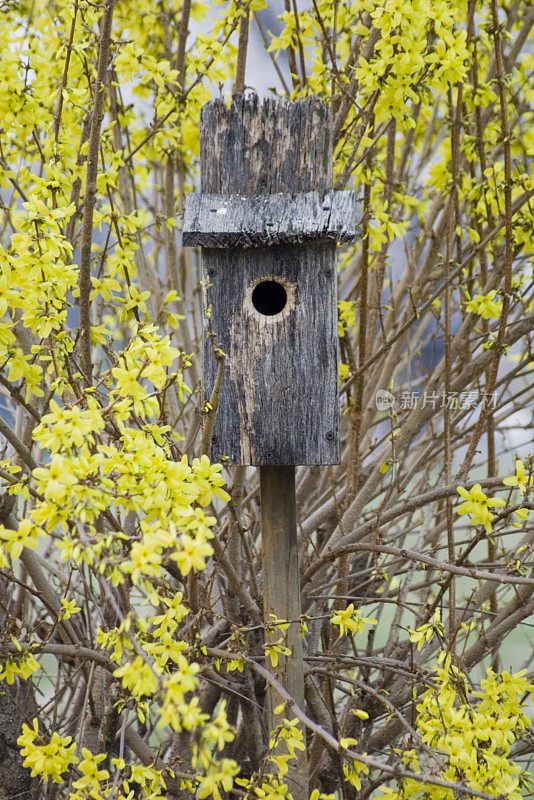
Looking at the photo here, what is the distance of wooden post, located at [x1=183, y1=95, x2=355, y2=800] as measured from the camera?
2283 mm

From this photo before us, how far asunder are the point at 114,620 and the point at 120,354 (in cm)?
149

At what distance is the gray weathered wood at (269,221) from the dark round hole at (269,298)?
190 millimetres

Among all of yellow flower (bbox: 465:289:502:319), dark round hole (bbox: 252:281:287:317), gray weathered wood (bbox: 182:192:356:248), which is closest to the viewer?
gray weathered wood (bbox: 182:192:356:248)

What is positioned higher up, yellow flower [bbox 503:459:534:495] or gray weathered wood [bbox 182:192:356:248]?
gray weathered wood [bbox 182:192:356:248]

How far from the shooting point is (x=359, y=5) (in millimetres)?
2850

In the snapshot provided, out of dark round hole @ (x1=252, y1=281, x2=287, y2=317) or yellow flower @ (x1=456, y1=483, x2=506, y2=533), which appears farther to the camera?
dark round hole @ (x1=252, y1=281, x2=287, y2=317)

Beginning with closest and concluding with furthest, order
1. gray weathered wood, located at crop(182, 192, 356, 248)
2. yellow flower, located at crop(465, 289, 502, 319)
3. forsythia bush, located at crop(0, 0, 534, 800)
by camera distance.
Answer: forsythia bush, located at crop(0, 0, 534, 800)
gray weathered wood, located at crop(182, 192, 356, 248)
yellow flower, located at crop(465, 289, 502, 319)

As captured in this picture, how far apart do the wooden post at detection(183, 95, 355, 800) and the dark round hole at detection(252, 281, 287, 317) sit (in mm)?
72

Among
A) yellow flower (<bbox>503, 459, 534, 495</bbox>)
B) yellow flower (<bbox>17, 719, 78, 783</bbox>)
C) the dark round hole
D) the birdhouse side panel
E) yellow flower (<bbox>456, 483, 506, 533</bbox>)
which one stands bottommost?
yellow flower (<bbox>17, 719, 78, 783</bbox>)

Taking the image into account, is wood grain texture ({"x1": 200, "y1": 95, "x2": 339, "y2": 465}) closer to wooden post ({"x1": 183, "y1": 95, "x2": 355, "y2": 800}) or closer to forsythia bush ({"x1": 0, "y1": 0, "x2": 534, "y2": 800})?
wooden post ({"x1": 183, "y1": 95, "x2": 355, "y2": 800})

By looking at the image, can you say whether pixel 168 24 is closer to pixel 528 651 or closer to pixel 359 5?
pixel 359 5

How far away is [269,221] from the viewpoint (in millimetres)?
2238

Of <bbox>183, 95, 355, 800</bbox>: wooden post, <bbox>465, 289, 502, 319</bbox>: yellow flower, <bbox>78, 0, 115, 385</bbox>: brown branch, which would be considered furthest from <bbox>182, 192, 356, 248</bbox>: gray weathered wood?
<bbox>465, 289, 502, 319</bbox>: yellow flower

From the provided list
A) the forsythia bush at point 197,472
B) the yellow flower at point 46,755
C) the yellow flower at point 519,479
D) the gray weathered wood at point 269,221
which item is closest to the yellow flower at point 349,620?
the forsythia bush at point 197,472
